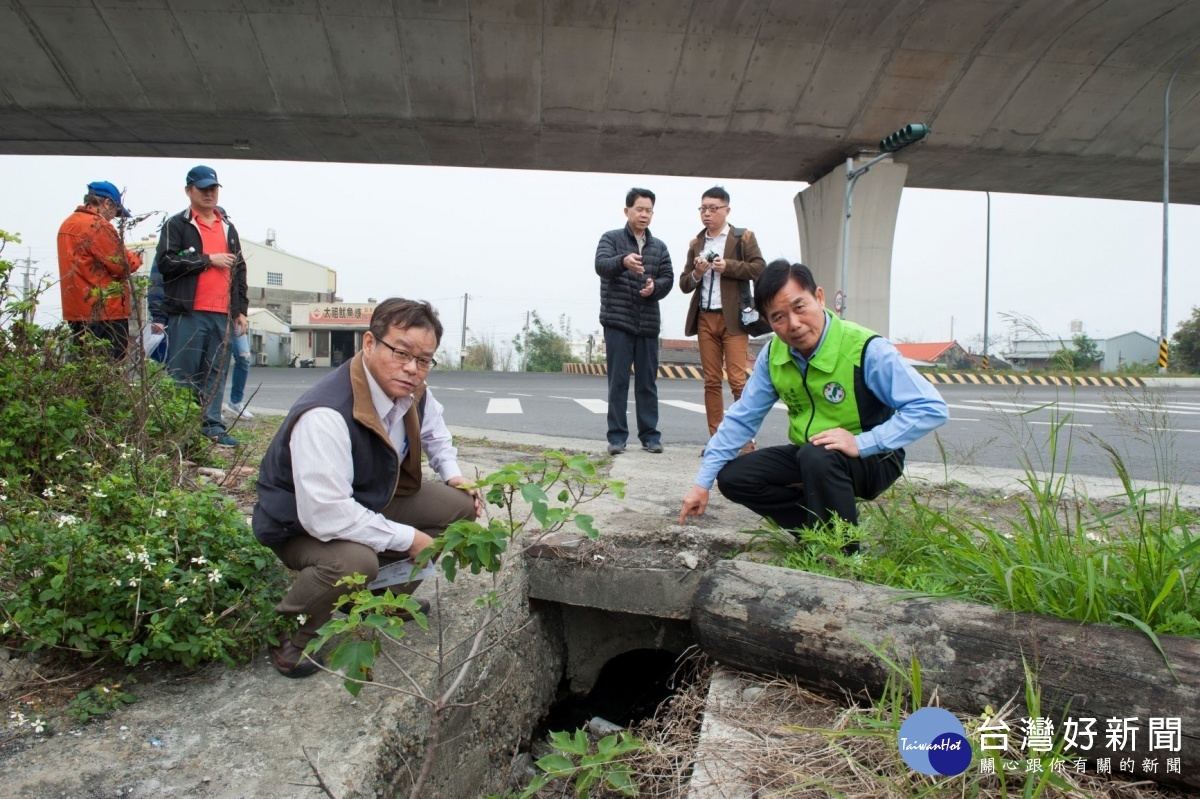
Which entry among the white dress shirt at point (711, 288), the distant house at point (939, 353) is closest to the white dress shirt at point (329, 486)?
the white dress shirt at point (711, 288)

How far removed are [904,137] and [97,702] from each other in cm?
1370

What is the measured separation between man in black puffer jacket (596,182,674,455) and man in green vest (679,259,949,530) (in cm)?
216

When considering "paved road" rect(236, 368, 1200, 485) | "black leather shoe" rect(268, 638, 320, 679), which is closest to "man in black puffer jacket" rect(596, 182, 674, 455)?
"paved road" rect(236, 368, 1200, 485)

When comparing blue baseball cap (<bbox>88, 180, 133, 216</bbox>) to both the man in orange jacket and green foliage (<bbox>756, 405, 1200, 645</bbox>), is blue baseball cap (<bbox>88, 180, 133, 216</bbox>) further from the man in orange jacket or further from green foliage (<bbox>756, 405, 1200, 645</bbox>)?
green foliage (<bbox>756, 405, 1200, 645</bbox>)

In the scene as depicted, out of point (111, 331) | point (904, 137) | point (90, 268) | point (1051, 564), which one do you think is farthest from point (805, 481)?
point (904, 137)

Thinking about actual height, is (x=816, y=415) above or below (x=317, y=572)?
above

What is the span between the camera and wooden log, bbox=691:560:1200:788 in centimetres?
173

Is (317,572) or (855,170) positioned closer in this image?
(317,572)

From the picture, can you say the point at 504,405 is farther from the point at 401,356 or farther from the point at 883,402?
the point at 401,356

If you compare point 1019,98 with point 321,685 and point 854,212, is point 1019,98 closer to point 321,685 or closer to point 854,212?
point 854,212

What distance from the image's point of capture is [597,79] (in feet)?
42.3

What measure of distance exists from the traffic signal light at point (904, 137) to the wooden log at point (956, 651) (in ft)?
40.1

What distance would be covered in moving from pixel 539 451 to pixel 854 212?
11.9m

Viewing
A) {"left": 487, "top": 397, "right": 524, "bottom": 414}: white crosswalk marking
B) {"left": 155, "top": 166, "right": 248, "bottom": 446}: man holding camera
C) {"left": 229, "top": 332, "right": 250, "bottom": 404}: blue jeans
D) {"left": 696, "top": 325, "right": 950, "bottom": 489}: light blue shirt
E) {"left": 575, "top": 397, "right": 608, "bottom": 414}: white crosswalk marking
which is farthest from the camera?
{"left": 575, "top": 397, "right": 608, "bottom": 414}: white crosswalk marking
